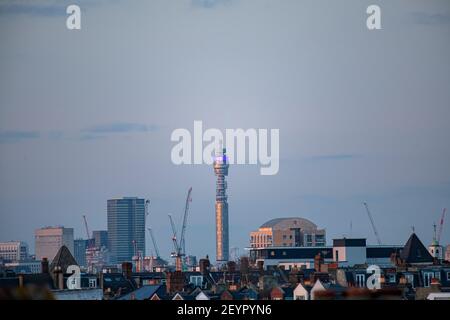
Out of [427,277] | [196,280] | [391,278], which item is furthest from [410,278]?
[196,280]

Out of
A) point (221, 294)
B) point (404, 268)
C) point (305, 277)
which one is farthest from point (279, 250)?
point (221, 294)

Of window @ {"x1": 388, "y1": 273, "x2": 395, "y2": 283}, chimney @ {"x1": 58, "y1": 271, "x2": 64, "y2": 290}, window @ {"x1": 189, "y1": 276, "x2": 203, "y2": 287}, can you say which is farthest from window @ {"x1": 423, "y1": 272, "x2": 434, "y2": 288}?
chimney @ {"x1": 58, "y1": 271, "x2": 64, "y2": 290}

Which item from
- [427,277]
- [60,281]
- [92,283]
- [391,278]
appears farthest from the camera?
[391,278]

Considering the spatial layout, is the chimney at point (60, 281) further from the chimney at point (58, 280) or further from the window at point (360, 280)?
the window at point (360, 280)

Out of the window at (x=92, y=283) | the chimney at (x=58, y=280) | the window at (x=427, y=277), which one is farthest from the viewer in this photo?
the window at (x=427, y=277)

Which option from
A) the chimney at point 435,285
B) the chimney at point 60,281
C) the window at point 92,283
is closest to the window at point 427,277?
the chimney at point 435,285

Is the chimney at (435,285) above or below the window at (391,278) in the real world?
below

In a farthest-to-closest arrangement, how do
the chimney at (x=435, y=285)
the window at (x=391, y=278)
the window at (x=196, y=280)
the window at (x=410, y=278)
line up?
1. the window at (x=196, y=280)
2. the window at (x=391, y=278)
3. the window at (x=410, y=278)
4. the chimney at (x=435, y=285)

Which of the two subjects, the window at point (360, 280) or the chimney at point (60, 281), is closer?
the chimney at point (60, 281)

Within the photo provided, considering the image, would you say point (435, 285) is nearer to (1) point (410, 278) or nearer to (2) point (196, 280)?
(1) point (410, 278)
